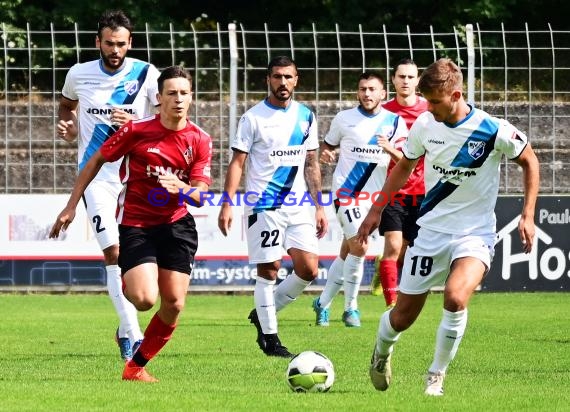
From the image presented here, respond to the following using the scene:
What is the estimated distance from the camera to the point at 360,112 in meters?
13.6

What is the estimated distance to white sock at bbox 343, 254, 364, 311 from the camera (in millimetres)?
13188

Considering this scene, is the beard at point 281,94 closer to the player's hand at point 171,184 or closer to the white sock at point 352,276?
the player's hand at point 171,184

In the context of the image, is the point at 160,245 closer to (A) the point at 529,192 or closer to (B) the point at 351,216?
(A) the point at 529,192

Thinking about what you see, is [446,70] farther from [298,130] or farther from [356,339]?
[356,339]

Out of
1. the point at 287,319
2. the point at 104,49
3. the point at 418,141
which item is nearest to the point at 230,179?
the point at 104,49

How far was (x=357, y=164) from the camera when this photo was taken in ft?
44.5

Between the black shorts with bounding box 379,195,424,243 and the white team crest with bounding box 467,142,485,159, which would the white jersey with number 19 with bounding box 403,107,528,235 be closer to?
the white team crest with bounding box 467,142,485,159

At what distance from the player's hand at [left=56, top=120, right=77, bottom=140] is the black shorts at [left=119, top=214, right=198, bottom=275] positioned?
194 cm

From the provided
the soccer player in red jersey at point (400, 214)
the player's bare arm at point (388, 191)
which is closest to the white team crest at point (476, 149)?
the player's bare arm at point (388, 191)

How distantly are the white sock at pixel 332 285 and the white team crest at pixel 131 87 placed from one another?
380 centimetres

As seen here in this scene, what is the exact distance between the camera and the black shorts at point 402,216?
43.3ft

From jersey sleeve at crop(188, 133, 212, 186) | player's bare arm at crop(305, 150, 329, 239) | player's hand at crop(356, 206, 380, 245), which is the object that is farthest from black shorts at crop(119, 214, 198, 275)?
player's bare arm at crop(305, 150, 329, 239)

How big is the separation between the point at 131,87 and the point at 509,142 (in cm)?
359

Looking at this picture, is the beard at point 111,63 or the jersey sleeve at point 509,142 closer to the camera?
the jersey sleeve at point 509,142
